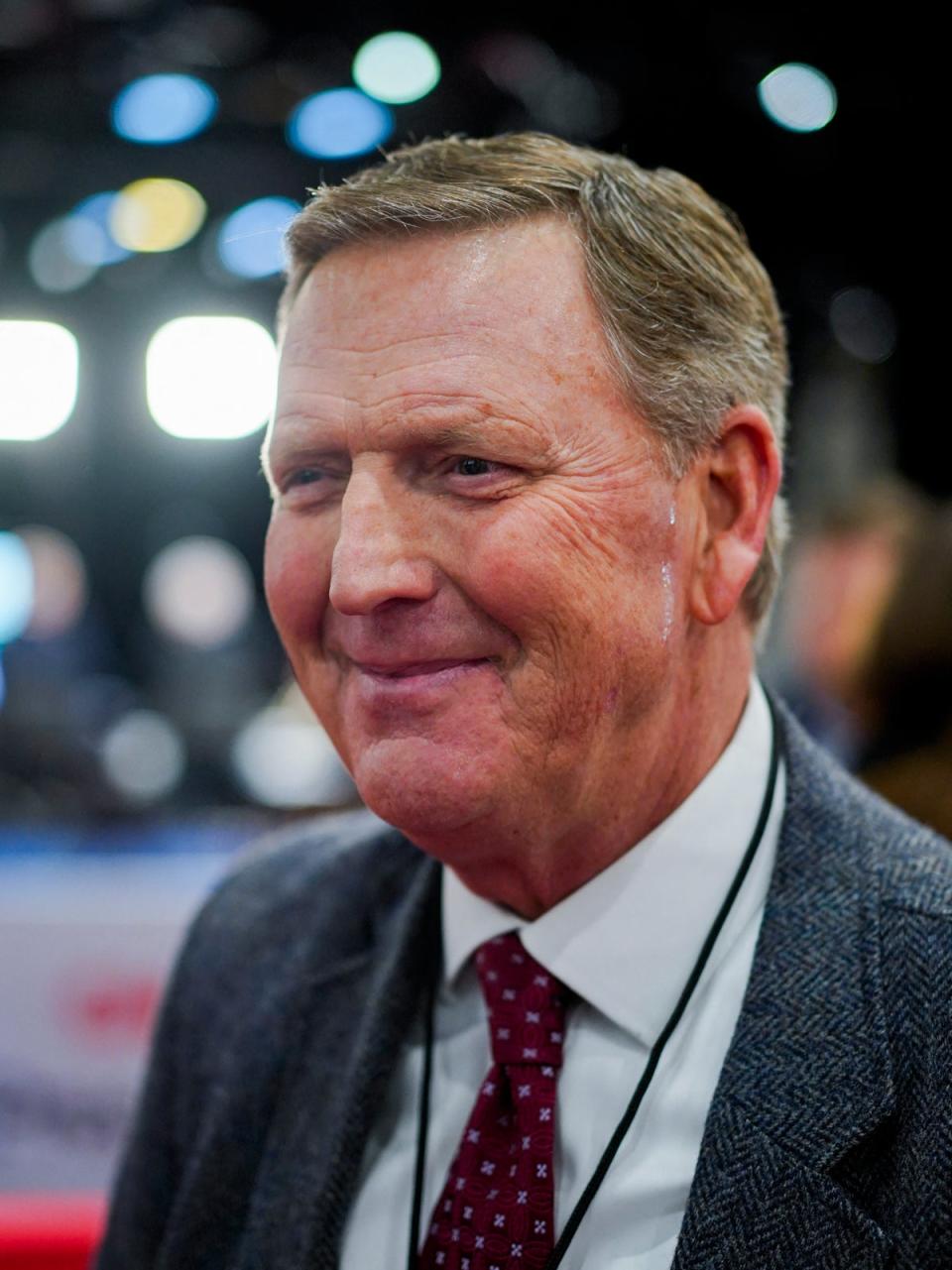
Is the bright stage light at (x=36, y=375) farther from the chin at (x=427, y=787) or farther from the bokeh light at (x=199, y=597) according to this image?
the chin at (x=427, y=787)

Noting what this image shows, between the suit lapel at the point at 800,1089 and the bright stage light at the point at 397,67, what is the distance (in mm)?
4187

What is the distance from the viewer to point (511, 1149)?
118 centimetres

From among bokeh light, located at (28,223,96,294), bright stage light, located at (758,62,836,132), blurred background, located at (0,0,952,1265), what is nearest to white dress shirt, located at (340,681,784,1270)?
blurred background, located at (0,0,952,1265)

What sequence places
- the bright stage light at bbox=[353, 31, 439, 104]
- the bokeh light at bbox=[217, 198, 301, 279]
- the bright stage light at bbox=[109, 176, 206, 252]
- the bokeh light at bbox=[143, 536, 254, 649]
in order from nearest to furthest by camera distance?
the bright stage light at bbox=[353, 31, 439, 104] < the bokeh light at bbox=[217, 198, 301, 279] < the bright stage light at bbox=[109, 176, 206, 252] < the bokeh light at bbox=[143, 536, 254, 649]

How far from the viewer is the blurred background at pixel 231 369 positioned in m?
3.07

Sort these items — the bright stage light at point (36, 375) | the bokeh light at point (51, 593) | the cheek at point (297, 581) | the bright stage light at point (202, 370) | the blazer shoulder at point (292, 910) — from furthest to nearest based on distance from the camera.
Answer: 1. the bokeh light at point (51, 593)
2. the bright stage light at point (36, 375)
3. the bright stage light at point (202, 370)
4. the blazer shoulder at point (292, 910)
5. the cheek at point (297, 581)

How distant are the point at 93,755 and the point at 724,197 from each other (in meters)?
4.83

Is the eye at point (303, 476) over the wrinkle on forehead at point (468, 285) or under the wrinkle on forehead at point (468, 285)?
under

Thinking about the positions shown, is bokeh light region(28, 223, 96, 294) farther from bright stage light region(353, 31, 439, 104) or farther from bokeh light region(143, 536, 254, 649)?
bright stage light region(353, 31, 439, 104)

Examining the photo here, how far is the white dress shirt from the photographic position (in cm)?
112

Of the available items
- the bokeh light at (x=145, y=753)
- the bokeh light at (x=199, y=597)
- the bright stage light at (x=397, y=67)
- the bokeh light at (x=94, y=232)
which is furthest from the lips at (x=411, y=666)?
the bokeh light at (x=199, y=597)

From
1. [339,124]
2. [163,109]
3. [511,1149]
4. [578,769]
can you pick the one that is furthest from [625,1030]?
[163,109]

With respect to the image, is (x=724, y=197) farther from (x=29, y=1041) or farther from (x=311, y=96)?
(x=29, y=1041)

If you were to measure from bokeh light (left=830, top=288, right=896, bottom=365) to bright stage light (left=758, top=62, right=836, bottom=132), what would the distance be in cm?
189
